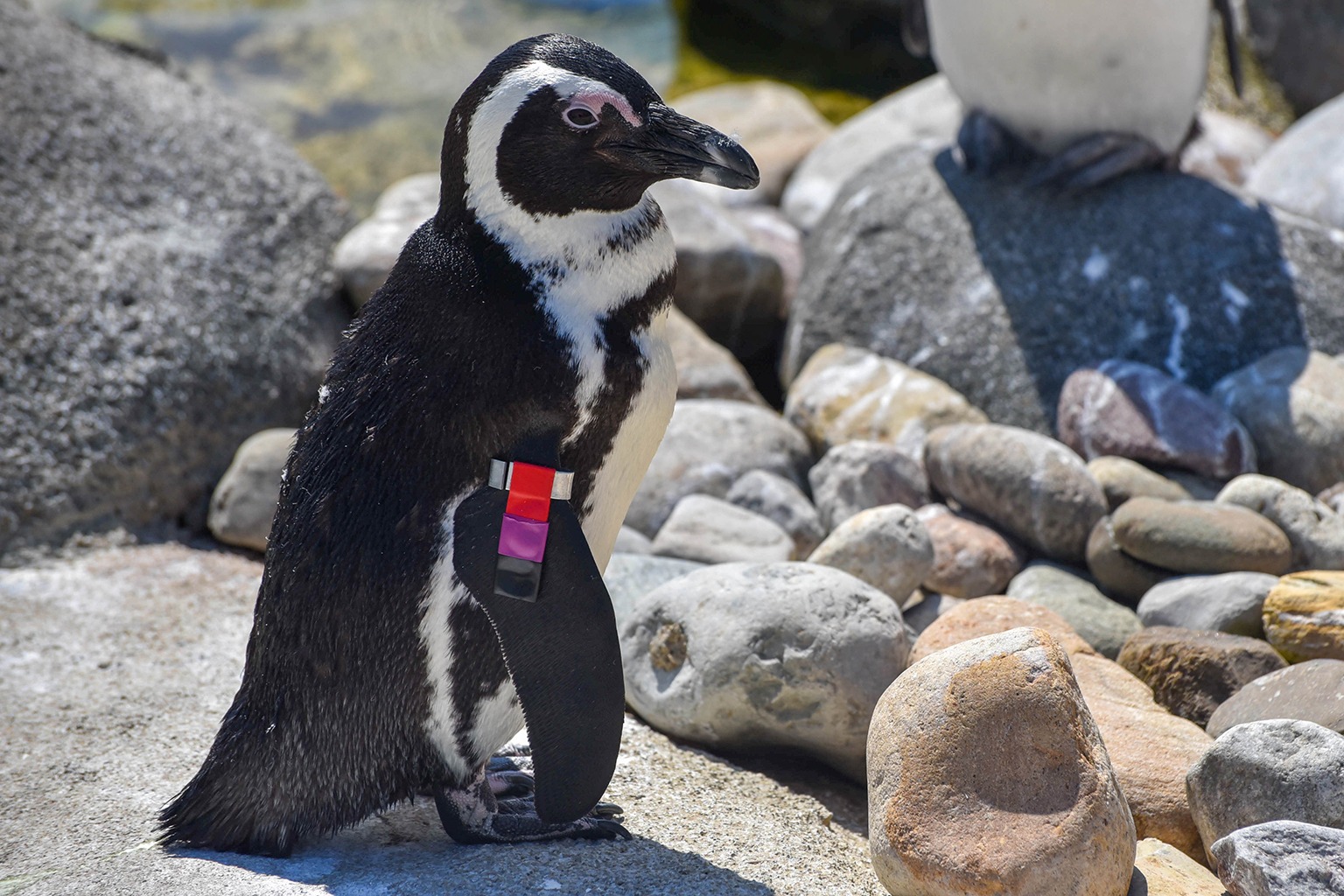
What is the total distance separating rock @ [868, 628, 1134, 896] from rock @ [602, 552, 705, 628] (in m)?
0.95

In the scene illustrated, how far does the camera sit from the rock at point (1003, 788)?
1.80 m

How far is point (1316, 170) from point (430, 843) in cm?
373

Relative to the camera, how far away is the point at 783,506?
3270mm

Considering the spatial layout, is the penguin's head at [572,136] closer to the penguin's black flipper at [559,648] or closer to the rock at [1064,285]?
the penguin's black flipper at [559,648]

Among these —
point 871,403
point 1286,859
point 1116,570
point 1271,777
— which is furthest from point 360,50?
point 1286,859

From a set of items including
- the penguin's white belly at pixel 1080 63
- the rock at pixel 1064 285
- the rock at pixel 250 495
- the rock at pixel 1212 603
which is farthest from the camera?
the penguin's white belly at pixel 1080 63

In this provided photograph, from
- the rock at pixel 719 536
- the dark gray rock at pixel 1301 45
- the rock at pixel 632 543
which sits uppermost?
the dark gray rock at pixel 1301 45

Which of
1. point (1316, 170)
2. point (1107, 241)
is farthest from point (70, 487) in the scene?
point (1316, 170)

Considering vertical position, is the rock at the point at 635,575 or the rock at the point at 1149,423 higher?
the rock at the point at 1149,423

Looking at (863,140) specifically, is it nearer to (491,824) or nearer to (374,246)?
(374,246)

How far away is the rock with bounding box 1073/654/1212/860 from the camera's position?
209 centimetres

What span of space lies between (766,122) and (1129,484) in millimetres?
3440

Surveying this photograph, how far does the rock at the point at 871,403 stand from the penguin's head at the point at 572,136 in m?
1.85

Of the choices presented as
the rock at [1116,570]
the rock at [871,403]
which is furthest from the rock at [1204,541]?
the rock at [871,403]
